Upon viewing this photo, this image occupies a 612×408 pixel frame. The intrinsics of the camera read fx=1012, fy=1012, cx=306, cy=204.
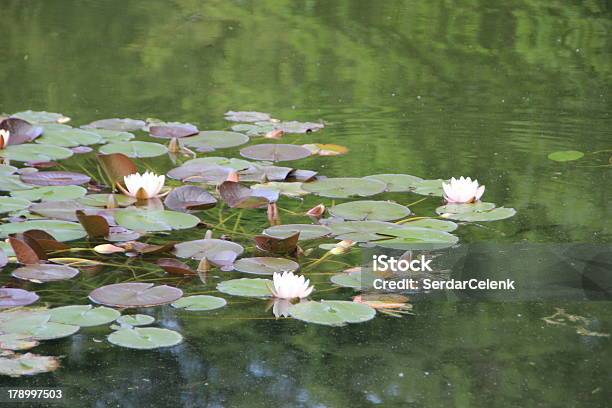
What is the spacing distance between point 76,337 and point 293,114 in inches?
79.6

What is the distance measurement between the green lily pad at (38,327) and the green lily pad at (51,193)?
754 millimetres

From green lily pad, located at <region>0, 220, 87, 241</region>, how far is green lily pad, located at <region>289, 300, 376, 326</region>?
2.23ft

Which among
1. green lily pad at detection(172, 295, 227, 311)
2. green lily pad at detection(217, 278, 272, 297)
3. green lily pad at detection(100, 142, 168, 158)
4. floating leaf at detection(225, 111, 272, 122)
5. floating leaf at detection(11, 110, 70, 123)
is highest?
floating leaf at detection(11, 110, 70, 123)

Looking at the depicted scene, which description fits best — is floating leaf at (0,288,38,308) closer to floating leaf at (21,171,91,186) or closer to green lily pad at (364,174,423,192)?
floating leaf at (21,171,91,186)

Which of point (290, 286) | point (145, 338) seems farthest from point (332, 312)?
point (145, 338)

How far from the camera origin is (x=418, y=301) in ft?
7.04

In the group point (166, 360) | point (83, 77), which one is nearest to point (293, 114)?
point (83, 77)

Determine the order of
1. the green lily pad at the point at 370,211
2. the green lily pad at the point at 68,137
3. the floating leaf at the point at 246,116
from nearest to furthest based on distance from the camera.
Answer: the green lily pad at the point at 370,211 < the green lily pad at the point at 68,137 < the floating leaf at the point at 246,116

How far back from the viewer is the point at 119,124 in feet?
11.7

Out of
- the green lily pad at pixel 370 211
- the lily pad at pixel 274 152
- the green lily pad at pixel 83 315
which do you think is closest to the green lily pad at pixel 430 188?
the green lily pad at pixel 370 211

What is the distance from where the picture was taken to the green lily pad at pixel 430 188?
2799 mm

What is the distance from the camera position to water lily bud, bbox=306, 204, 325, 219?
2.60 m

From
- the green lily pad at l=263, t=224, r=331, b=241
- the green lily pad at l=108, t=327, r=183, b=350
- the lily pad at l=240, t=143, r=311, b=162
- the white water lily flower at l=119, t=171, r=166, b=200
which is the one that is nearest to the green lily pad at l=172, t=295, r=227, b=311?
the green lily pad at l=108, t=327, r=183, b=350

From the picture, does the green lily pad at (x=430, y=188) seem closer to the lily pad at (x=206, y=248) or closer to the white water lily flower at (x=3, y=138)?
the lily pad at (x=206, y=248)
